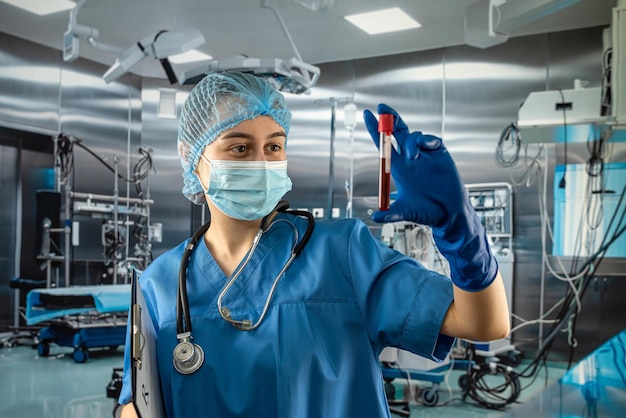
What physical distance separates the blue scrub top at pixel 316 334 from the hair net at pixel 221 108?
12.4 inches

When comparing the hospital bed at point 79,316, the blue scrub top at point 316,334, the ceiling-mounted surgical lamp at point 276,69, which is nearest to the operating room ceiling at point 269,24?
the ceiling-mounted surgical lamp at point 276,69

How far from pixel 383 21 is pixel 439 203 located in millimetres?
5039

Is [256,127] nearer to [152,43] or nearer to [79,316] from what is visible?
[152,43]

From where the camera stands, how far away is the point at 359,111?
22.1 ft

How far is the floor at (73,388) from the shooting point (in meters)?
3.46

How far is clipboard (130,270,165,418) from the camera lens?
91 cm

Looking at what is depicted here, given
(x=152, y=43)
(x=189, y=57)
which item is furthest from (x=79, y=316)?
(x=189, y=57)

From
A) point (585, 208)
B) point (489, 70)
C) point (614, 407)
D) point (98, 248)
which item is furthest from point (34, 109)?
point (614, 407)

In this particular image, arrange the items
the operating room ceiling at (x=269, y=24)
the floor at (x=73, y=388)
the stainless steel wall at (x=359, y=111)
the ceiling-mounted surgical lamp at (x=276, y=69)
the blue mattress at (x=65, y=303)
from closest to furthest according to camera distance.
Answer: the floor at (x=73, y=388) < the ceiling-mounted surgical lamp at (x=276, y=69) < the blue mattress at (x=65, y=303) < the operating room ceiling at (x=269, y=24) < the stainless steel wall at (x=359, y=111)

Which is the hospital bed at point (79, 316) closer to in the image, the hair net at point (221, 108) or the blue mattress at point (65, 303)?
the blue mattress at point (65, 303)

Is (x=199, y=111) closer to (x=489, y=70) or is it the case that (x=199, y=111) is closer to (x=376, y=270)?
(x=376, y=270)

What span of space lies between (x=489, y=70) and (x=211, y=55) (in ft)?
10.3

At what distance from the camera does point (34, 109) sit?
6.40m

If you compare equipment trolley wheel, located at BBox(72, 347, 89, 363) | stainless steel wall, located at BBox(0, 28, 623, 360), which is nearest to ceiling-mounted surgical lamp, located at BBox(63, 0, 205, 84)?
stainless steel wall, located at BBox(0, 28, 623, 360)
